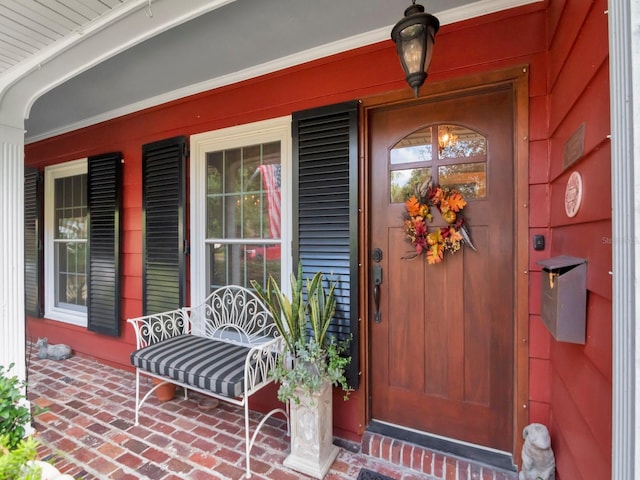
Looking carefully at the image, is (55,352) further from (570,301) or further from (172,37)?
(570,301)

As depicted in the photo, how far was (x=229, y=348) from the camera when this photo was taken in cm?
228

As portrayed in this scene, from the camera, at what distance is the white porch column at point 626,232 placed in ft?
1.98

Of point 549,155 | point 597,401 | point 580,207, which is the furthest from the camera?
point 549,155

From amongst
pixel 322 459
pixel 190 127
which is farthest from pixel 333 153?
pixel 322 459

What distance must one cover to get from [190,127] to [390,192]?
2.02 metres

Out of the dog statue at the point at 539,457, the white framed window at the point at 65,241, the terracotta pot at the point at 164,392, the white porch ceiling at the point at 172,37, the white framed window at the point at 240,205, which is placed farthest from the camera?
the white framed window at the point at 65,241

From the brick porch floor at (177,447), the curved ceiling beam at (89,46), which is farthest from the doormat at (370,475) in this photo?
the curved ceiling beam at (89,46)

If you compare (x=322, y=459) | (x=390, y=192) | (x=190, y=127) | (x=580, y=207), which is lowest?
(x=322, y=459)

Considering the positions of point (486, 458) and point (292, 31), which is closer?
point (486, 458)

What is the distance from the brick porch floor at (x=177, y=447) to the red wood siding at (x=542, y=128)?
0.27m

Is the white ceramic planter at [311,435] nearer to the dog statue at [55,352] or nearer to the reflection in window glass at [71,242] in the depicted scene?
the dog statue at [55,352]

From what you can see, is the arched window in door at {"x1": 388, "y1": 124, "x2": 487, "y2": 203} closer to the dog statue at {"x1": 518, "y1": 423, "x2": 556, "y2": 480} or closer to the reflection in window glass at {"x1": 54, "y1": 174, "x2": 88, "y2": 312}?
the dog statue at {"x1": 518, "y1": 423, "x2": 556, "y2": 480}

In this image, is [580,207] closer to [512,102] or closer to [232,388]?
[512,102]

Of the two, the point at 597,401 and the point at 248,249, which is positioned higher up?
the point at 248,249
